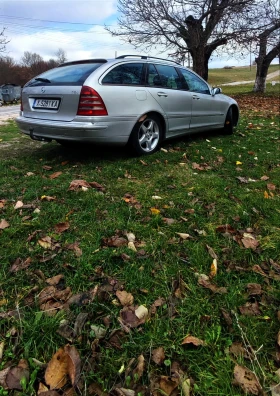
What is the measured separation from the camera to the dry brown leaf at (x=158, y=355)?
152 cm

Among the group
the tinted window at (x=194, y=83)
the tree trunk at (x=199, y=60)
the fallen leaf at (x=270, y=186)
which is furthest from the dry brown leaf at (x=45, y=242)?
the tree trunk at (x=199, y=60)

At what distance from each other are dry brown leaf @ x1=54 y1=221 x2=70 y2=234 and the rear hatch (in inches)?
71.3

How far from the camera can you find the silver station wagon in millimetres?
3947

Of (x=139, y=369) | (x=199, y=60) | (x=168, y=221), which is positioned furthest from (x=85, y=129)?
(x=199, y=60)

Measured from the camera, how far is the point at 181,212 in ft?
9.73

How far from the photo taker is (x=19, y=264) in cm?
219

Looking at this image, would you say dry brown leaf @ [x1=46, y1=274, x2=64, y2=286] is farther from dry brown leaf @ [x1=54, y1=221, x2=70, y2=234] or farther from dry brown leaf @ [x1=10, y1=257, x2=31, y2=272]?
dry brown leaf @ [x1=54, y1=221, x2=70, y2=234]

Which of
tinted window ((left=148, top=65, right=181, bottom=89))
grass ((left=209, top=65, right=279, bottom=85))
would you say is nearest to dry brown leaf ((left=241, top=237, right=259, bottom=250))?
tinted window ((left=148, top=65, right=181, bottom=89))

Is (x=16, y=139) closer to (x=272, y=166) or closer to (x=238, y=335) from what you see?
(x=272, y=166)

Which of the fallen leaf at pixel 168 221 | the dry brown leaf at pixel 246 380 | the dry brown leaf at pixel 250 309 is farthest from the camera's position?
the fallen leaf at pixel 168 221

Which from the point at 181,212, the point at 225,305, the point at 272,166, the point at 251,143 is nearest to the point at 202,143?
the point at 251,143

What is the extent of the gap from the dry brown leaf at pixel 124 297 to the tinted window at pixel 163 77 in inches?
147

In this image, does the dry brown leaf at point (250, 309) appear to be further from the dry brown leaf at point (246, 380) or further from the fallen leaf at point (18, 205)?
the fallen leaf at point (18, 205)

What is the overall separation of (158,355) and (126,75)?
3.88 metres
